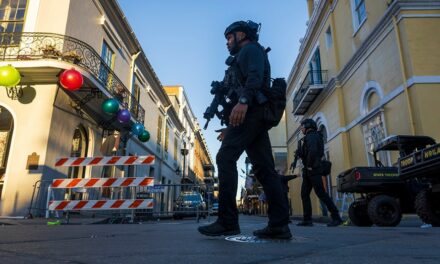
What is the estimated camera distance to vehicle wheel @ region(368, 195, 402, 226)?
6391 mm

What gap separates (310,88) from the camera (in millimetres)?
17875

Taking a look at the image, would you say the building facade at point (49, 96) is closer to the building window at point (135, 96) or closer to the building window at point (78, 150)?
the building window at point (78, 150)

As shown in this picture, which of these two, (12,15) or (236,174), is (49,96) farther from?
(236,174)

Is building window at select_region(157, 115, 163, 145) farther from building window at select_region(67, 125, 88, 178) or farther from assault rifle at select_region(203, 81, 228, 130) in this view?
assault rifle at select_region(203, 81, 228, 130)

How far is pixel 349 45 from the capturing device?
579 inches

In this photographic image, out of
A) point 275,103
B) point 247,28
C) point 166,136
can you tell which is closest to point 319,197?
point 275,103

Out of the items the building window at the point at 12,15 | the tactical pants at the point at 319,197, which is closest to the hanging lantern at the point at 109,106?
the building window at the point at 12,15

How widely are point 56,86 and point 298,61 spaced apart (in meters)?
16.9

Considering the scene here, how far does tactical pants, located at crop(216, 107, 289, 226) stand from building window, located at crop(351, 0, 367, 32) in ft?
39.4

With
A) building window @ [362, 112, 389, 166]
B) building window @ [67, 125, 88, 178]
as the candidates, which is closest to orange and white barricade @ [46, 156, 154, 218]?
building window @ [67, 125, 88, 178]

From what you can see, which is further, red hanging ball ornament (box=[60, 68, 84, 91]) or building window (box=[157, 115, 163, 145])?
building window (box=[157, 115, 163, 145])

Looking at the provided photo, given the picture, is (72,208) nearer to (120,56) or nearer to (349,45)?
(120,56)

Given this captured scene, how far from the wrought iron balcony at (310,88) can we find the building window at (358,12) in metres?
4.24

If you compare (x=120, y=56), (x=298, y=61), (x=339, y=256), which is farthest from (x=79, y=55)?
(x=298, y=61)
